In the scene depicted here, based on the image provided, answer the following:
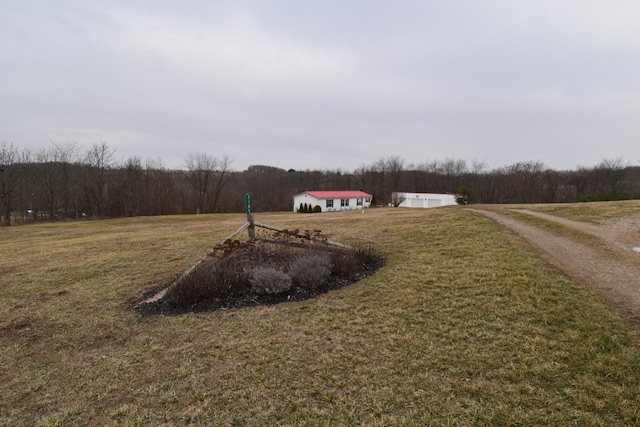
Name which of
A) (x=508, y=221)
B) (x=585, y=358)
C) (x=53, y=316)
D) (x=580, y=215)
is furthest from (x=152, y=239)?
(x=580, y=215)

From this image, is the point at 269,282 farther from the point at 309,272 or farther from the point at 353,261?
the point at 353,261

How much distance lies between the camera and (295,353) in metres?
3.25

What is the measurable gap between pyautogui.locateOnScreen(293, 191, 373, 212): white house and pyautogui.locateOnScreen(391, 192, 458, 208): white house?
533 cm

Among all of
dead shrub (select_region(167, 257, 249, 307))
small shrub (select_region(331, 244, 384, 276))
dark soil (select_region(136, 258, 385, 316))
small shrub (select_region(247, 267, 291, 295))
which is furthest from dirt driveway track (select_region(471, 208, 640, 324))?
dead shrub (select_region(167, 257, 249, 307))

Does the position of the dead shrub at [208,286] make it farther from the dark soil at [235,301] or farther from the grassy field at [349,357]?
the grassy field at [349,357]

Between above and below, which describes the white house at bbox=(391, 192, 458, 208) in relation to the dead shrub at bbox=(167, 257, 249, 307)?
above

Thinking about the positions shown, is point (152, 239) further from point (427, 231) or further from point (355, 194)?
point (355, 194)

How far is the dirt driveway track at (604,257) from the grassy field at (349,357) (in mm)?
382

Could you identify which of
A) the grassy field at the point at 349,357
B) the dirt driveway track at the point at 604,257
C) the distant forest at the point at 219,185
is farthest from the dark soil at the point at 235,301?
the distant forest at the point at 219,185

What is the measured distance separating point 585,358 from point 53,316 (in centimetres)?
720

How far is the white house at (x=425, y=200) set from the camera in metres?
36.9

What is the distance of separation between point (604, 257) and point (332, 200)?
3423cm

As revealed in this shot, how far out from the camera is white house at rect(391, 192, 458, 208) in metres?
36.9

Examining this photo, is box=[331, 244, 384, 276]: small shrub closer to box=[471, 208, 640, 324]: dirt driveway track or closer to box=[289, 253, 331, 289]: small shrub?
box=[289, 253, 331, 289]: small shrub
